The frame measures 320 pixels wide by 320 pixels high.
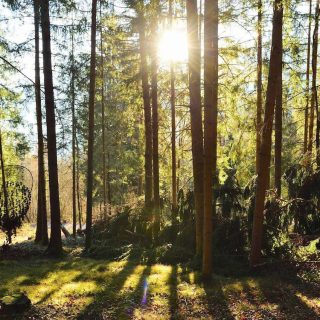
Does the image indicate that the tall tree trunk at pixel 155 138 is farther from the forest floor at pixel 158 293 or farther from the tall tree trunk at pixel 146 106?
the forest floor at pixel 158 293

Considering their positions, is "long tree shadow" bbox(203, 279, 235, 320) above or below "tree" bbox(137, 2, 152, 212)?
below

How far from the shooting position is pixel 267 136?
845 cm

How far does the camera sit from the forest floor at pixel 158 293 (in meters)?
7.12

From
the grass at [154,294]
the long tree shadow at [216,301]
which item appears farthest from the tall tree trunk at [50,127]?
the long tree shadow at [216,301]

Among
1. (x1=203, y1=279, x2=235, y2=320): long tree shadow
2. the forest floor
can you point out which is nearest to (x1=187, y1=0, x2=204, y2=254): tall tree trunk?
(x1=203, y1=279, x2=235, y2=320): long tree shadow

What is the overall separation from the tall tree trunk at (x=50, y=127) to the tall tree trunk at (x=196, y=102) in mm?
4720

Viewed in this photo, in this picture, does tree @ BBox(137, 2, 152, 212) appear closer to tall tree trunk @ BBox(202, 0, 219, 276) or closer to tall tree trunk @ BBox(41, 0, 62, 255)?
tall tree trunk @ BBox(41, 0, 62, 255)

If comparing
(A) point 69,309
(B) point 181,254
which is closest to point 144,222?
(B) point 181,254

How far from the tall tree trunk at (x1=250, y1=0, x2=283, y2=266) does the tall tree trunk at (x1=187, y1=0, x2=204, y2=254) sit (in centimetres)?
144

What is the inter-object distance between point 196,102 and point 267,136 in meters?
1.97

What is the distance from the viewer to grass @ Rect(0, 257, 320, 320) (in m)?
7.12

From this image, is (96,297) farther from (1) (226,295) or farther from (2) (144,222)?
(2) (144,222)

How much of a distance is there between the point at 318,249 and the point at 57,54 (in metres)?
10.6

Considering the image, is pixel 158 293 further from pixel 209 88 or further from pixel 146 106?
pixel 146 106
